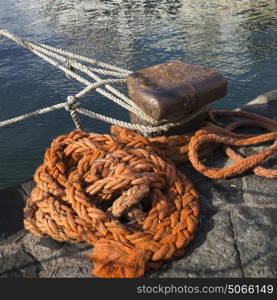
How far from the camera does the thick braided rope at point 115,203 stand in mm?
1877

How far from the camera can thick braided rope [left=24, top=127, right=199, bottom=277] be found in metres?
1.88

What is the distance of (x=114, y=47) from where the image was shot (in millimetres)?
11664

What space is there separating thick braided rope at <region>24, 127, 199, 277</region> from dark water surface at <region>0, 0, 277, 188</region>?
11.4 ft

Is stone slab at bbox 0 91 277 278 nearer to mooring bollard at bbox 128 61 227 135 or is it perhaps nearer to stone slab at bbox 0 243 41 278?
stone slab at bbox 0 243 41 278

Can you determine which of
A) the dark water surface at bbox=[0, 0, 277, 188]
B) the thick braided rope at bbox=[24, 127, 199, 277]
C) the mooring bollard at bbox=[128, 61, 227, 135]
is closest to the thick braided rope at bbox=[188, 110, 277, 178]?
the mooring bollard at bbox=[128, 61, 227, 135]

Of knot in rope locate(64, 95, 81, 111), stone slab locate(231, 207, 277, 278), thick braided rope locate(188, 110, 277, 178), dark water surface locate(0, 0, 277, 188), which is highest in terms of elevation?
knot in rope locate(64, 95, 81, 111)

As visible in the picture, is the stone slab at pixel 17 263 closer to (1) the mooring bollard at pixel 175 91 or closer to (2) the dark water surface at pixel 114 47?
(1) the mooring bollard at pixel 175 91

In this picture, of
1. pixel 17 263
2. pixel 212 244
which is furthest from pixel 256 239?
pixel 17 263

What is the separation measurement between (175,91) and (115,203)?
1.04 meters

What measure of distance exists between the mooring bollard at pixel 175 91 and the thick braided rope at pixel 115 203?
0.33 m

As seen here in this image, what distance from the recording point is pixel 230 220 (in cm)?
218
